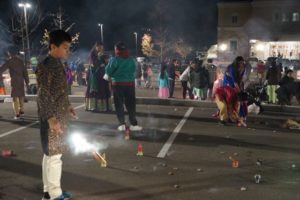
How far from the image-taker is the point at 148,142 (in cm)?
805

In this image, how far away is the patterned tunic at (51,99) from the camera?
14.8 ft

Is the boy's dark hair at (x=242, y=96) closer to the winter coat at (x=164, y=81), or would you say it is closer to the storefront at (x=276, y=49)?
the winter coat at (x=164, y=81)

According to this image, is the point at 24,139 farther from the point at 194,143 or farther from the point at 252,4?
the point at 252,4

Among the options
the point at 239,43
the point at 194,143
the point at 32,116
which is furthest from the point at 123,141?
the point at 239,43

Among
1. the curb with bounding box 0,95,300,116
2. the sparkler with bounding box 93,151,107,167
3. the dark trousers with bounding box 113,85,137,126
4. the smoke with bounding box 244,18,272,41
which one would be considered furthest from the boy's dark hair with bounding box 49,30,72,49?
the smoke with bounding box 244,18,272,41

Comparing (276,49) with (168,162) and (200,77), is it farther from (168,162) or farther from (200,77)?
(168,162)

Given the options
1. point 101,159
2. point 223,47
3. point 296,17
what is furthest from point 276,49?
point 101,159

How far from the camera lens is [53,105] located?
4.52 m

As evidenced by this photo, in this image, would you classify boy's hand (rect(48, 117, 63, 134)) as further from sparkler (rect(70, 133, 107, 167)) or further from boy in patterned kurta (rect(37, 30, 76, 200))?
sparkler (rect(70, 133, 107, 167))

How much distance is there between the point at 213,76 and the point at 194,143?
8.23 meters

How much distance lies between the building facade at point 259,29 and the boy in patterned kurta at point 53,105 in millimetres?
43032

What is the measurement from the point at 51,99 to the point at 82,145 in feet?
11.1

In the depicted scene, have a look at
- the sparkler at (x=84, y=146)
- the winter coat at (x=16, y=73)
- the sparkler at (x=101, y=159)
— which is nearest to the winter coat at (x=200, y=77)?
the winter coat at (x=16, y=73)

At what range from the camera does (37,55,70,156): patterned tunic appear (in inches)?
177
